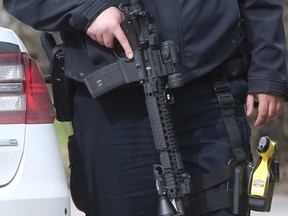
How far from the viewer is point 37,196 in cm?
308

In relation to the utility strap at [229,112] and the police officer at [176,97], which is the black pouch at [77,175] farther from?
the utility strap at [229,112]

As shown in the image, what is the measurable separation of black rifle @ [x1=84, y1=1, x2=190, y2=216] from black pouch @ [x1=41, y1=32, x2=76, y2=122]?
308mm

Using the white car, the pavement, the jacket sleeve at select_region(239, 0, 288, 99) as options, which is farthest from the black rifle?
the pavement

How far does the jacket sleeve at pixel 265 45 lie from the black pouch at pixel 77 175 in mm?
735

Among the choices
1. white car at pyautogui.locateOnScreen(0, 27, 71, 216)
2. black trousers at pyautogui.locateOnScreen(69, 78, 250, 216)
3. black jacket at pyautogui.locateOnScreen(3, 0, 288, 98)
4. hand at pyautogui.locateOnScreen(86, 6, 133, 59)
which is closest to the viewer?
white car at pyautogui.locateOnScreen(0, 27, 71, 216)

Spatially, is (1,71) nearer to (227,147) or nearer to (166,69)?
(166,69)

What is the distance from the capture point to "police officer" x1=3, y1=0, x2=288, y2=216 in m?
3.43

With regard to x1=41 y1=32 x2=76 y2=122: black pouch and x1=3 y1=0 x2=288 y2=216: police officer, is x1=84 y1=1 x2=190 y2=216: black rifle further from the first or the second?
x1=41 y1=32 x2=76 y2=122: black pouch

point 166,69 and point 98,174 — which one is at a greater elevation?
point 166,69

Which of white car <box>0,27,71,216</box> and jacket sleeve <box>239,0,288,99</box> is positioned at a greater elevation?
jacket sleeve <box>239,0,288,99</box>

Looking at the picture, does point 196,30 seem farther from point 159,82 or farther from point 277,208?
point 277,208

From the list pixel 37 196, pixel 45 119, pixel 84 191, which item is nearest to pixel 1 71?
pixel 45 119

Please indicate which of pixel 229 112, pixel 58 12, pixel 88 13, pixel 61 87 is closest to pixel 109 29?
pixel 88 13

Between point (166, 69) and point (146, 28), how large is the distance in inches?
6.6
